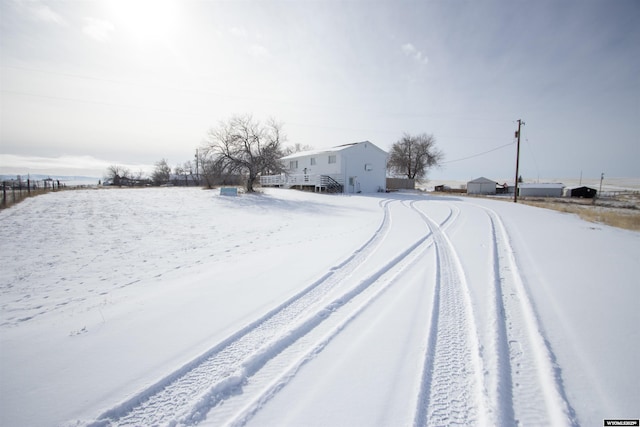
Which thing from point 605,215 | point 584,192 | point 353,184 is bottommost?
point 605,215

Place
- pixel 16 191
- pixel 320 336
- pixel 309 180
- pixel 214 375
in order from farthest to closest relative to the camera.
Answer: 1. pixel 309 180
2. pixel 16 191
3. pixel 320 336
4. pixel 214 375

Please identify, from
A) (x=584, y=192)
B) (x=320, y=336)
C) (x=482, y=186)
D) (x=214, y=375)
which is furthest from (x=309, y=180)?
(x=584, y=192)

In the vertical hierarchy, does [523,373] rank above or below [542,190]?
below

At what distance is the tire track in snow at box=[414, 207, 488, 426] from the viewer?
206 centimetres

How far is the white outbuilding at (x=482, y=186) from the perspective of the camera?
195 feet

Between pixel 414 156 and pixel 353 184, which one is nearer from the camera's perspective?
pixel 353 184

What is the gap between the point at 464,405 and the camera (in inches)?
83.9

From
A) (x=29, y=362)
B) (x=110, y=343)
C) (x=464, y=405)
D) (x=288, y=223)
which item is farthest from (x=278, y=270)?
(x=288, y=223)

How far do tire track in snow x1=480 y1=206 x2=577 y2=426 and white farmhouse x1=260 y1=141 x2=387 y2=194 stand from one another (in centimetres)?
2524

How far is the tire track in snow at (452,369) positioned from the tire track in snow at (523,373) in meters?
0.17

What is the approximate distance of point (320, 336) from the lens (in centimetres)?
302

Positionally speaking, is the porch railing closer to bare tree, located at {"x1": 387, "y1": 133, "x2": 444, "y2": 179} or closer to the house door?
the house door

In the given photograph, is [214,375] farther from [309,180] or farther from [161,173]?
[161,173]

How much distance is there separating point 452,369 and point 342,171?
27868mm
